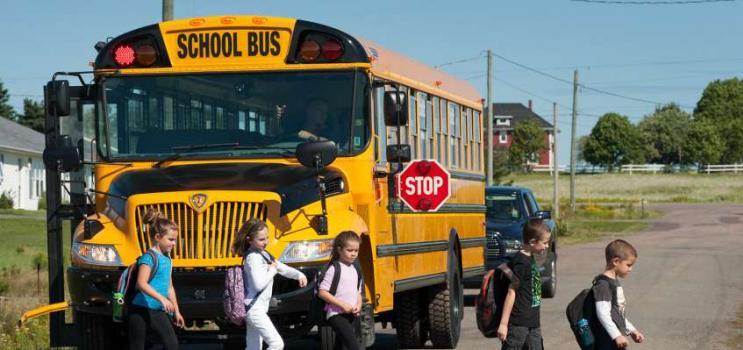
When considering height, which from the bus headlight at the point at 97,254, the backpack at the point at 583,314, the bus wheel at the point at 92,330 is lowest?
the bus wheel at the point at 92,330

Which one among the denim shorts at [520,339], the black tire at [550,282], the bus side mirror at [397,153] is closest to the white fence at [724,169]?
the black tire at [550,282]

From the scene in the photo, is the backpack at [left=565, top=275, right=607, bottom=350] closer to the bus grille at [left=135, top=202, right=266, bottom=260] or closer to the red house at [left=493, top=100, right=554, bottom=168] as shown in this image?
the bus grille at [left=135, top=202, right=266, bottom=260]

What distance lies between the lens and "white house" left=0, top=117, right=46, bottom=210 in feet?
190

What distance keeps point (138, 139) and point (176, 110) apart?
0.39 metres

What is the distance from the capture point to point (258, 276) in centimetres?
909

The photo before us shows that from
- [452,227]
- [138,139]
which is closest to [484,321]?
[138,139]

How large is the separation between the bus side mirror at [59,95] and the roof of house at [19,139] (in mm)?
46842

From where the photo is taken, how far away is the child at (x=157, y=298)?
29.2ft

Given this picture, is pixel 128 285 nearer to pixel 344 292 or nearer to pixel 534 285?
pixel 344 292

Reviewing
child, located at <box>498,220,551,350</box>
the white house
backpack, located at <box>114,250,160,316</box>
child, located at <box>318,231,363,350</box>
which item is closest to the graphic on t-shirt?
child, located at <box>498,220,551,350</box>

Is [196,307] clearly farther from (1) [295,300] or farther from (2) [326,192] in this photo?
(2) [326,192]

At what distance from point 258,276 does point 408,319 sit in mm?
4455

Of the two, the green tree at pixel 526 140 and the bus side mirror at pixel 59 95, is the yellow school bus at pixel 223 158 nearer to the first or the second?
the bus side mirror at pixel 59 95

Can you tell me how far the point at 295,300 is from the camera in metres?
9.55
